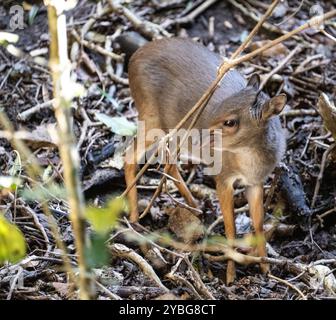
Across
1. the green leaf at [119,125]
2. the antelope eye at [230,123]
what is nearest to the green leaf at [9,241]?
the antelope eye at [230,123]

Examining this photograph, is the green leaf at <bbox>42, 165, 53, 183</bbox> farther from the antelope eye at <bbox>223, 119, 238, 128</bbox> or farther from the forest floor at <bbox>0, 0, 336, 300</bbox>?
the antelope eye at <bbox>223, 119, 238, 128</bbox>

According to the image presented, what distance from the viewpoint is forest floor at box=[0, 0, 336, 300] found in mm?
4051

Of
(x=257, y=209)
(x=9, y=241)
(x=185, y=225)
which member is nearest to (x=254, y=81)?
(x=257, y=209)

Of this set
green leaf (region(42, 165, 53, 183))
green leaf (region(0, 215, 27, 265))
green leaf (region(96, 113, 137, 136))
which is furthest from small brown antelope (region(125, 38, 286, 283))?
green leaf (region(0, 215, 27, 265))

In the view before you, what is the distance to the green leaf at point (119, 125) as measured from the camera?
5461 millimetres

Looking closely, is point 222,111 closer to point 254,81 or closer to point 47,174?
point 254,81

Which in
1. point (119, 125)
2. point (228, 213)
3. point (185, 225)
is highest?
point (119, 125)

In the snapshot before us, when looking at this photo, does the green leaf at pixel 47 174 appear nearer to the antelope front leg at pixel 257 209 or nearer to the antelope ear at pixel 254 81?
the antelope front leg at pixel 257 209

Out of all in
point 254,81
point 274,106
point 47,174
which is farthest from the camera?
point 47,174

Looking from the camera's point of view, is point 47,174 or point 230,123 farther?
point 47,174

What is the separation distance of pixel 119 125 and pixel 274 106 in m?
1.51

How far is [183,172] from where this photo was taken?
5.64 metres
